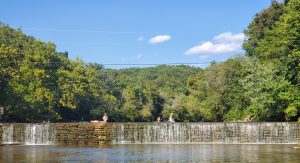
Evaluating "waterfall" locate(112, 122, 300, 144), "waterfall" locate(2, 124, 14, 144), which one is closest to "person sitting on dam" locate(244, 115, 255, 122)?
"waterfall" locate(112, 122, 300, 144)

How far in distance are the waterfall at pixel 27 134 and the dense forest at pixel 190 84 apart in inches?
528

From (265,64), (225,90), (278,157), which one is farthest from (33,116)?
(278,157)

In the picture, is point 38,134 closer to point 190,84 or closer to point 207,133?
point 207,133

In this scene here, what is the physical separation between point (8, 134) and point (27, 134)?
1.48 meters

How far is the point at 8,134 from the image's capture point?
36.9 m

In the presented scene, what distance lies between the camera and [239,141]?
35281 mm

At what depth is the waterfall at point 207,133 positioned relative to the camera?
34688mm

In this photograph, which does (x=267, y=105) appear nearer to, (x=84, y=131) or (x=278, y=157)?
(x=84, y=131)

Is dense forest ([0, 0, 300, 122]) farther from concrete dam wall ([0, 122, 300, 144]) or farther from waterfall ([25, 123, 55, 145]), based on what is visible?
waterfall ([25, 123, 55, 145])

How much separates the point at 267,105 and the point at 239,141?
300 inches

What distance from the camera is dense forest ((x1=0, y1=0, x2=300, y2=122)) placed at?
40.7 m

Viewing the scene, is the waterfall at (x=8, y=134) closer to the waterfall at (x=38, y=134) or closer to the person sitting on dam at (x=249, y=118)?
the waterfall at (x=38, y=134)

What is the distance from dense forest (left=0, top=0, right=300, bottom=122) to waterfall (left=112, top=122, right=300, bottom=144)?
460 cm

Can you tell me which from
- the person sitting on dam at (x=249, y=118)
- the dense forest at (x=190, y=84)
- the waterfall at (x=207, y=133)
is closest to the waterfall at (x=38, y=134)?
the waterfall at (x=207, y=133)
